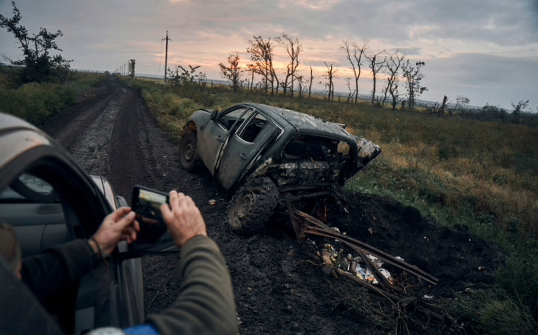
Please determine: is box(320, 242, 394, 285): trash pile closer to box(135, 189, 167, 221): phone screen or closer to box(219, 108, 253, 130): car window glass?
box(219, 108, 253, 130): car window glass

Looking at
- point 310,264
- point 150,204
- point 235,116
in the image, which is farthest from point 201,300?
point 235,116

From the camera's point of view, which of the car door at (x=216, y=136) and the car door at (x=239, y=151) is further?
the car door at (x=216, y=136)

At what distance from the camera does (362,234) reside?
5.31 meters

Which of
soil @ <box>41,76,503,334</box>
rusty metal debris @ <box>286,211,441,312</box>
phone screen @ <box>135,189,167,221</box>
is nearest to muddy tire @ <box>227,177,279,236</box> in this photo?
soil @ <box>41,76,503,334</box>

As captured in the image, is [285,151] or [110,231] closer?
[110,231]

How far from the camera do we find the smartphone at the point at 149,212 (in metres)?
1.43

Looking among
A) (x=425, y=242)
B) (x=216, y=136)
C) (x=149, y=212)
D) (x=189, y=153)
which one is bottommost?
(x=425, y=242)

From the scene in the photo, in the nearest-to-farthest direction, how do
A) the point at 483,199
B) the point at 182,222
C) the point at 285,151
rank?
the point at 182,222
the point at 285,151
the point at 483,199

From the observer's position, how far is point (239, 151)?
5172 mm

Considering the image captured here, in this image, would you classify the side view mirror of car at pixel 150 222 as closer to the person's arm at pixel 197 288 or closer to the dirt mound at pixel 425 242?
the person's arm at pixel 197 288

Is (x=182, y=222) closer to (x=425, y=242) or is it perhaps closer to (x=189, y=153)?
(x=425, y=242)

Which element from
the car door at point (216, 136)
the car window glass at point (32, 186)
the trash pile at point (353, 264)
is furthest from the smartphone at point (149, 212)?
the car door at point (216, 136)

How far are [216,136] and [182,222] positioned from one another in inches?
189

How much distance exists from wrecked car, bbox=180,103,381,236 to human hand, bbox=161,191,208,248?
3.34 metres
